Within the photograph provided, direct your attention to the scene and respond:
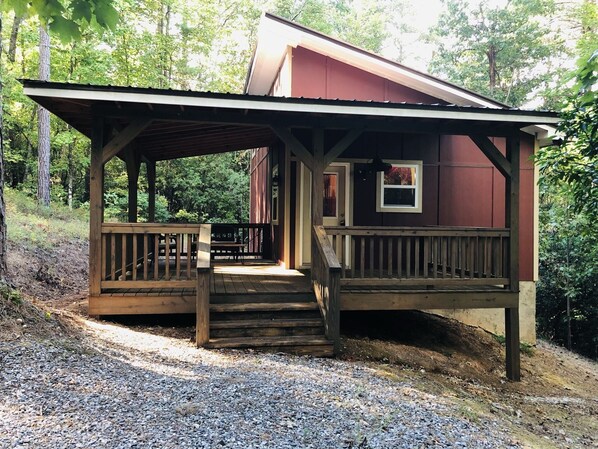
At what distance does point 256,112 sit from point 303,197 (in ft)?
8.79

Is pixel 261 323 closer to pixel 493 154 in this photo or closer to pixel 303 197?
pixel 303 197

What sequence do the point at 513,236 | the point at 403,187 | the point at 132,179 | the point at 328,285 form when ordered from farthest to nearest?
1. the point at 403,187
2. the point at 132,179
3. the point at 513,236
4. the point at 328,285

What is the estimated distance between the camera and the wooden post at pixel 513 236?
22.1ft

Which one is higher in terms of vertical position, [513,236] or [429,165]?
[429,165]

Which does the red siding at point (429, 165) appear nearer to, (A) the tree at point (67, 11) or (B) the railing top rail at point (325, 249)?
(B) the railing top rail at point (325, 249)

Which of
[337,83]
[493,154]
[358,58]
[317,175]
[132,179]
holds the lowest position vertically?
[317,175]

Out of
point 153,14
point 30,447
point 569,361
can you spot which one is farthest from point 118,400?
point 153,14

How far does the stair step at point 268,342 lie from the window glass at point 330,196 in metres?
3.51

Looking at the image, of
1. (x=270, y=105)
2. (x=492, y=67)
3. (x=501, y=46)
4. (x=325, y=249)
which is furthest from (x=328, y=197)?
(x=492, y=67)

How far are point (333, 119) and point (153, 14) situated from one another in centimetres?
2063

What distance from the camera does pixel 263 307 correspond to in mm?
6035

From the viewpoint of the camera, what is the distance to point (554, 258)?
1416 cm

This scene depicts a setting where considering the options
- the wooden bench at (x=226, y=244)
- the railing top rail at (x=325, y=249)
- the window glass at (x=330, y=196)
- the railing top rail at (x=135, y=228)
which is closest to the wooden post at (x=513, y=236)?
the railing top rail at (x=325, y=249)

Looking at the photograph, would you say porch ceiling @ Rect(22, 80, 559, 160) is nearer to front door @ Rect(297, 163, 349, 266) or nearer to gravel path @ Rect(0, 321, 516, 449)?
front door @ Rect(297, 163, 349, 266)
